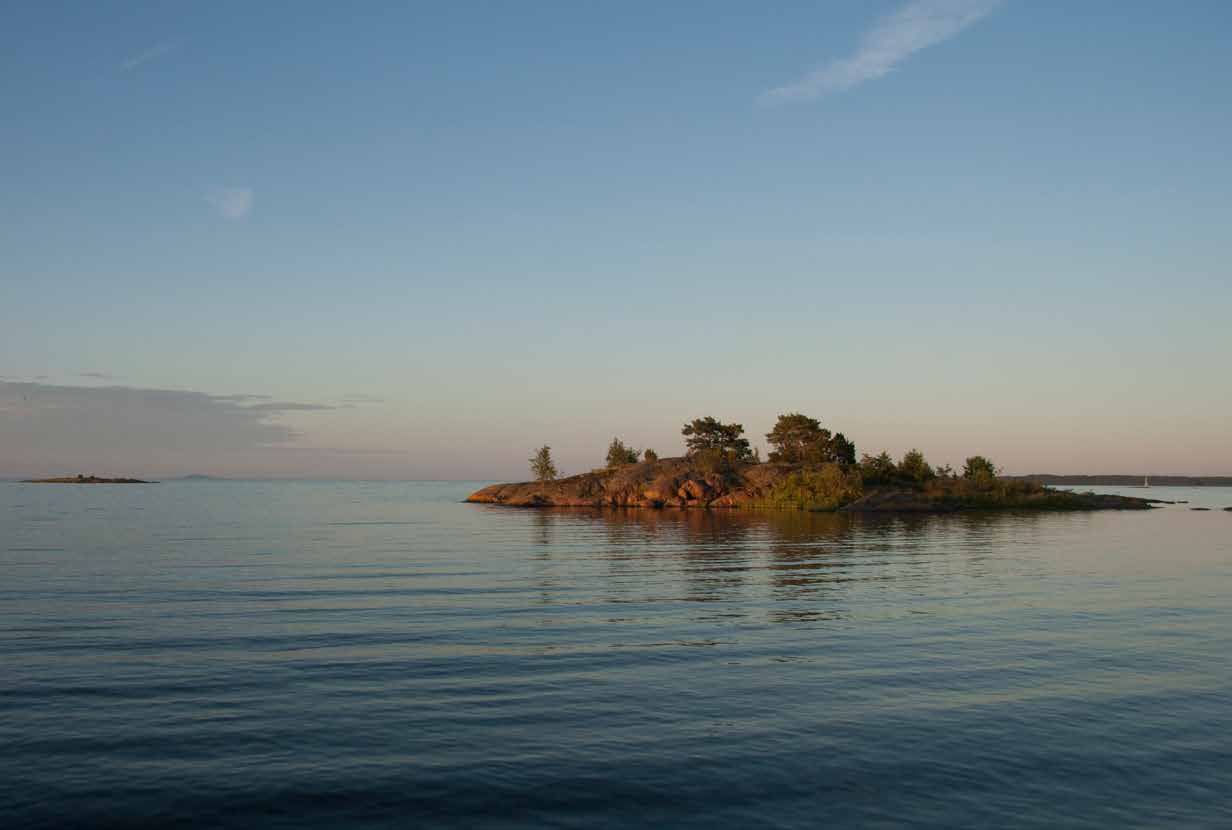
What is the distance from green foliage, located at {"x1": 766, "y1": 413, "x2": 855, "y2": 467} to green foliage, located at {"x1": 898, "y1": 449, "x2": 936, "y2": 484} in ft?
22.3

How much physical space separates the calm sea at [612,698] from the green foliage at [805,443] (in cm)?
7157

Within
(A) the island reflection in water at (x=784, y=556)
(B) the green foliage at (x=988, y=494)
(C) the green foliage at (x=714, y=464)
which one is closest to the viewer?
(A) the island reflection in water at (x=784, y=556)

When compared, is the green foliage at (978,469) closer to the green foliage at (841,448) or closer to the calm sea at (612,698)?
the green foliage at (841,448)

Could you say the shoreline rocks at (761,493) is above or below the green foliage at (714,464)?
below

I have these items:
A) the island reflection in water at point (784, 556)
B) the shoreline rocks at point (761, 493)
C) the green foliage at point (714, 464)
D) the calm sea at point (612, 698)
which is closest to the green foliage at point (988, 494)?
the shoreline rocks at point (761, 493)

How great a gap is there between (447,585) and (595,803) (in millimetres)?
Result: 22229

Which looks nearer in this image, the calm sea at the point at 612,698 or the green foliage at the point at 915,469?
the calm sea at the point at 612,698

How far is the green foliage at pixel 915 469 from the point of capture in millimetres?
100688

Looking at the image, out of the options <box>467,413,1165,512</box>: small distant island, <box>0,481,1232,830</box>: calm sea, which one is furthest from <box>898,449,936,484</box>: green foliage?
<box>0,481,1232,830</box>: calm sea

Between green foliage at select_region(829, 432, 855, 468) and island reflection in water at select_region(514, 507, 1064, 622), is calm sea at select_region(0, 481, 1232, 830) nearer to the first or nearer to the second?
island reflection in water at select_region(514, 507, 1064, 622)

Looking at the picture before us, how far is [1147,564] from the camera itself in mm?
40844

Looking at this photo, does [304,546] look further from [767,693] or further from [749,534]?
[767,693]

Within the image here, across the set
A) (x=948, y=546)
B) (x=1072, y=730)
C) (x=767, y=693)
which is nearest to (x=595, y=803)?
(x=767, y=693)

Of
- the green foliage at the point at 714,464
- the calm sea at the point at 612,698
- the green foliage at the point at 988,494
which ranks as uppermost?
the green foliage at the point at 714,464
